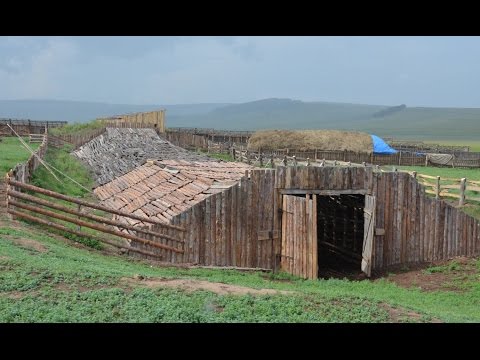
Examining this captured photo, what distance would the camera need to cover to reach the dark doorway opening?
1706cm

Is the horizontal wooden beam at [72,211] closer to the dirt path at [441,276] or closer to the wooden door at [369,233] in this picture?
the wooden door at [369,233]

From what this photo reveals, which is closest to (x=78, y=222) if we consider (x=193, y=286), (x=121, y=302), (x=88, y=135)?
(x=193, y=286)

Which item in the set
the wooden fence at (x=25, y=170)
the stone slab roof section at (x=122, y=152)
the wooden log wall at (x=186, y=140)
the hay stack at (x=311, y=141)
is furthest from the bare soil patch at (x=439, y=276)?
the hay stack at (x=311, y=141)

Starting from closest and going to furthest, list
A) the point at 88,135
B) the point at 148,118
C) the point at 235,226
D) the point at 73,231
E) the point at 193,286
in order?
the point at 193,286, the point at 73,231, the point at 235,226, the point at 88,135, the point at 148,118

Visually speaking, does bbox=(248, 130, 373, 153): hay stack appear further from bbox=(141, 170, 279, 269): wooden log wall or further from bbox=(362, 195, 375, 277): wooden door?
bbox=(141, 170, 279, 269): wooden log wall

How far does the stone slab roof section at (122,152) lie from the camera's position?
998 inches

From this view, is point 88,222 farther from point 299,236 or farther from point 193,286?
point 193,286

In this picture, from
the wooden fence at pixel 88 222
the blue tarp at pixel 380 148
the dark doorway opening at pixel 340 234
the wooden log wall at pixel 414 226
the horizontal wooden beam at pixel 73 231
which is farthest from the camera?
the blue tarp at pixel 380 148

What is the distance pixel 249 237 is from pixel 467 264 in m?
6.17

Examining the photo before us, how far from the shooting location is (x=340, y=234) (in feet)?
62.1

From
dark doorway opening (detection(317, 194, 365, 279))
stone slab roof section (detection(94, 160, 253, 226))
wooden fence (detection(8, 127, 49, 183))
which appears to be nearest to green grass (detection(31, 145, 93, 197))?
wooden fence (detection(8, 127, 49, 183))

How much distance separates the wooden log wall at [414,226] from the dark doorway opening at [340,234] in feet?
4.07

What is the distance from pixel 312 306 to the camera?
24.2ft

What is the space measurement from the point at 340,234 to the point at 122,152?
540 inches
